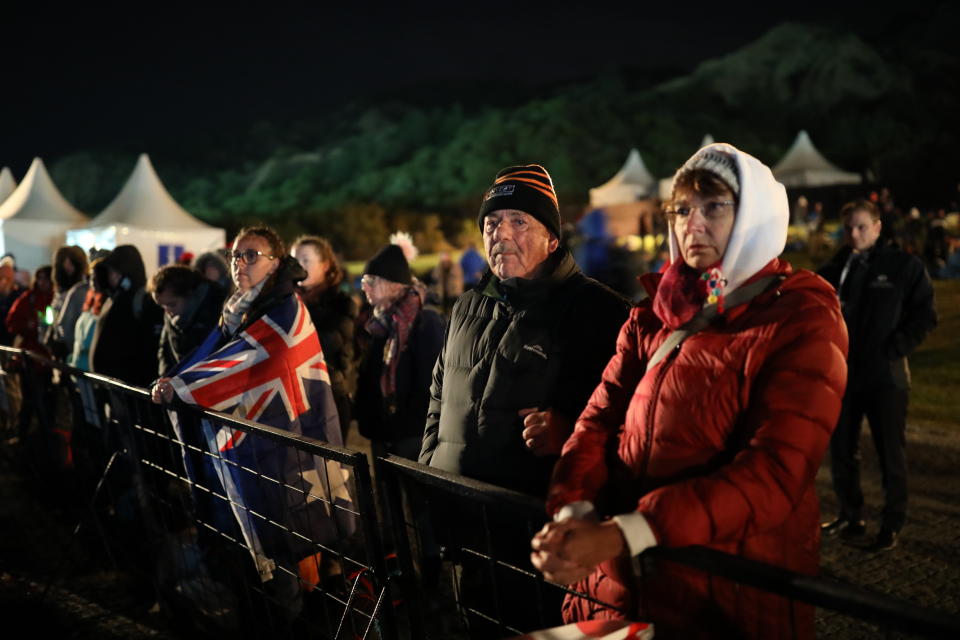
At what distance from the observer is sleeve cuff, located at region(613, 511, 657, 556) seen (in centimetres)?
160

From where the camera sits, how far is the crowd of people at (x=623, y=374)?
1650 mm

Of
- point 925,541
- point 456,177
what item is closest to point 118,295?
point 925,541

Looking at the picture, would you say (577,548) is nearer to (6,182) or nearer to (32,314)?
(32,314)

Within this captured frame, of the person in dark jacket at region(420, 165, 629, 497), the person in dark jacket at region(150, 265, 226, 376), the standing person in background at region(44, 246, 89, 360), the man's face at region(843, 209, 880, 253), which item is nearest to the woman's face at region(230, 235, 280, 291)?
the person in dark jacket at region(150, 265, 226, 376)

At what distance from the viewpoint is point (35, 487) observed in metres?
6.33

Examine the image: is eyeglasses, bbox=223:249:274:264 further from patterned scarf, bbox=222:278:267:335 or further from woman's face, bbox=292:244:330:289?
woman's face, bbox=292:244:330:289

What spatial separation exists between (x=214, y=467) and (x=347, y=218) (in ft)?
112

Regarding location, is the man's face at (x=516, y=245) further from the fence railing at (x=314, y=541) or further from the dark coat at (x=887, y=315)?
the dark coat at (x=887, y=315)

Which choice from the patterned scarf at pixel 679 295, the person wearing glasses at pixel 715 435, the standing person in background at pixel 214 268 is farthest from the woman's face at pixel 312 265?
the patterned scarf at pixel 679 295

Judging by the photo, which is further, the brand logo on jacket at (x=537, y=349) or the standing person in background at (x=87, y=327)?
the standing person in background at (x=87, y=327)

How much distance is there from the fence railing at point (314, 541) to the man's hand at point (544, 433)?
288 mm

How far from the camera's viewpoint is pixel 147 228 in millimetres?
17625

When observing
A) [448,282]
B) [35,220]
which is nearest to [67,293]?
[448,282]

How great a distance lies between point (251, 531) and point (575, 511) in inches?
84.8
